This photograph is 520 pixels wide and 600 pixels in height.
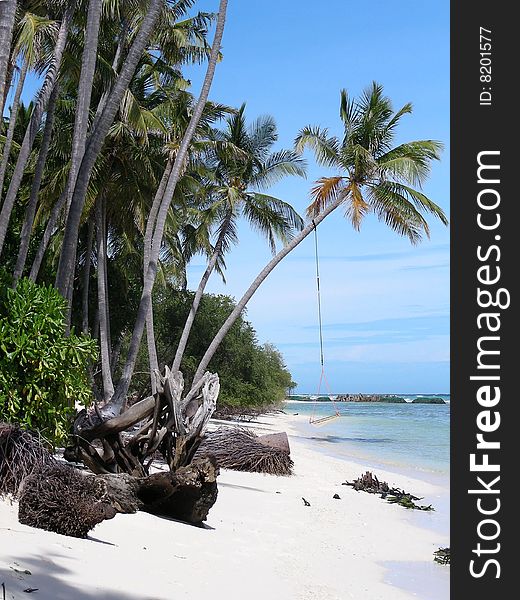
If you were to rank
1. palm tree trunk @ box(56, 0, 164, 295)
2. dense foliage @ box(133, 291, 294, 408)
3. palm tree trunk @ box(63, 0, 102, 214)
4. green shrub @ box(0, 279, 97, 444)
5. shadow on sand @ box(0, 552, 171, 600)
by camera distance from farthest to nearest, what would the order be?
dense foliage @ box(133, 291, 294, 408)
palm tree trunk @ box(63, 0, 102, 214)
palm tree trunk @ box(56, 0, 164, 295)
green shrub @ box(0, 279, 97, 444)
shadow on sand @ box(0, 552, 171, 600)

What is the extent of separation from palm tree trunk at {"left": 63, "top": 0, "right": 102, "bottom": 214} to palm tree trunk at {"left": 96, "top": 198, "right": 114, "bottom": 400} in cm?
509

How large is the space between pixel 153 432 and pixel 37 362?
1858 mm

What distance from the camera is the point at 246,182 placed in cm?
2445

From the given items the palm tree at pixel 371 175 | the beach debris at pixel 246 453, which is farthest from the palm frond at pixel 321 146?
the beach debris at pixel 246 453

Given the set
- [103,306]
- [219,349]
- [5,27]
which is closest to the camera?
[5,27]

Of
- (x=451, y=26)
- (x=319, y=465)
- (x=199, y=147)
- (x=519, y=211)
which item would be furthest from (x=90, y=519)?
(x=199, y=147)

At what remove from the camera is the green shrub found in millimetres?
9078

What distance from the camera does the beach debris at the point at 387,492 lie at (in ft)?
45.5

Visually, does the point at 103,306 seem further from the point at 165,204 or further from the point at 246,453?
the point at 246,453

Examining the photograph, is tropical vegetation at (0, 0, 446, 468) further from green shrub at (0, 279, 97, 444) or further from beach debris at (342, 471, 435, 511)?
beach debris at (342, 471, 435, 511)

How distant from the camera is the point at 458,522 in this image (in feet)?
15.3

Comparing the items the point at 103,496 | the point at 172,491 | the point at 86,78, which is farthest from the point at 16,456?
the point at 86,78

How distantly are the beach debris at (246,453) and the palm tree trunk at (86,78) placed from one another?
6.47m

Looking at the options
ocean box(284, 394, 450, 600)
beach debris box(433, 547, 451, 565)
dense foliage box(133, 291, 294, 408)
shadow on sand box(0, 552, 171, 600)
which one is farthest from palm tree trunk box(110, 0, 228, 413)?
dense foliage box(133, 291, 294, 408)
